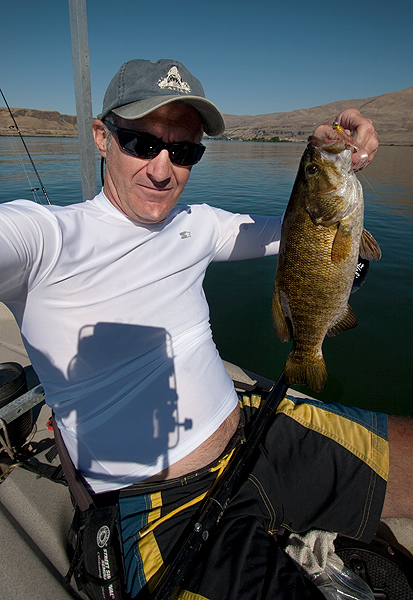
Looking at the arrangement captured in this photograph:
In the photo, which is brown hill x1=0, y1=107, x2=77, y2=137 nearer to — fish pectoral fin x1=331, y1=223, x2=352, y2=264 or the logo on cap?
the logo on cap

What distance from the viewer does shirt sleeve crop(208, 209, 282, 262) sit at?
2.47 m

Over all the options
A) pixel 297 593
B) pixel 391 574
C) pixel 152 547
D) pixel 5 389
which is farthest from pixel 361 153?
pixel 5 389

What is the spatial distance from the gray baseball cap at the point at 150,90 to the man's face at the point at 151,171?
0.23 feet

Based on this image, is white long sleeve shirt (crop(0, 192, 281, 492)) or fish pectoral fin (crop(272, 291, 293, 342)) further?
fish pectoral fin (crop(272, 291, 293, 342))

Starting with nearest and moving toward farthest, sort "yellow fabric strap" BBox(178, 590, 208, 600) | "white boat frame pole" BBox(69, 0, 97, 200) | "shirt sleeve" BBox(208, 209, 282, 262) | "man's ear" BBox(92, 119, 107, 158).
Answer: "yellow fabric strap" BBox(178, 590, 208, 600) → "man's ear" BBox(92, 119, 107, 158) → "shirt sleeve" BBox(208, 209, 282, 262) → "white boat frame pole" BBox(69, 0, 97, 200)

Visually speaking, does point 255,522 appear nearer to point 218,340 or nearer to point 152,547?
point 152,547

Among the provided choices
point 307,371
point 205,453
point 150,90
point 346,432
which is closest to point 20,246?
point 150,90

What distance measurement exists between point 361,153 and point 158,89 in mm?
1158

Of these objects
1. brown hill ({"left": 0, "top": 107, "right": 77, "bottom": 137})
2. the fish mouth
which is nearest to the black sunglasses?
the fish mouth

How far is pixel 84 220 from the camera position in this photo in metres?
1.74

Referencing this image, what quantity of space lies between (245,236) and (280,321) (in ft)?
2.70

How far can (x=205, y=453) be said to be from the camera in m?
1.85

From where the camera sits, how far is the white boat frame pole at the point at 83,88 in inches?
105

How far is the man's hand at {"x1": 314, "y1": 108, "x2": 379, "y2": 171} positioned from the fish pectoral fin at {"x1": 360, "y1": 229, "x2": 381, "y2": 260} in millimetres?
390
